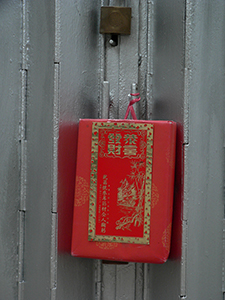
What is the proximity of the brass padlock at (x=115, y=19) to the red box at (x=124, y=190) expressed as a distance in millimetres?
309

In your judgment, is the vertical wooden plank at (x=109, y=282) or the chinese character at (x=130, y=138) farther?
the vertical wooden plank at (x=109, y=282)

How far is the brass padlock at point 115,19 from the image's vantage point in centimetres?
88

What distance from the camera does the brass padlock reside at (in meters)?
0.88

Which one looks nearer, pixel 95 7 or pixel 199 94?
pixel 199 94

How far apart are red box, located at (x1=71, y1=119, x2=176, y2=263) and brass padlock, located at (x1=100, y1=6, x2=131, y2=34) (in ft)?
1.01

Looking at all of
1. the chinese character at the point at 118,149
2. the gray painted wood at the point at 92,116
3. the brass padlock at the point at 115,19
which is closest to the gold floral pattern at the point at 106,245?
the gray painted wood at the point at 92,116

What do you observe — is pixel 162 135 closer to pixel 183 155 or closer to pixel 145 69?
pixel 183 155

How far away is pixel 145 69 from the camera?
0.92 meters

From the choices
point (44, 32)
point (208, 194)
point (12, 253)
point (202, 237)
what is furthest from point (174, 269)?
point (44, 32)

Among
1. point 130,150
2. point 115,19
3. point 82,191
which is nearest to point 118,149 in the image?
point 130,150

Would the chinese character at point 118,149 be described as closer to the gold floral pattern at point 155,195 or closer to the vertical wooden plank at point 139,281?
the gold floral pattern at point 155,195

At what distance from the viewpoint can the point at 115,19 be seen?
88 cm

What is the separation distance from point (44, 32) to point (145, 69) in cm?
32

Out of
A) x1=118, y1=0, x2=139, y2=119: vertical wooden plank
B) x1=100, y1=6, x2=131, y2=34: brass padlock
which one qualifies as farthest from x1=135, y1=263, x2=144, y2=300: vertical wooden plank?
x1=100, y1=6, x2=131, y2=34: brass padlock
